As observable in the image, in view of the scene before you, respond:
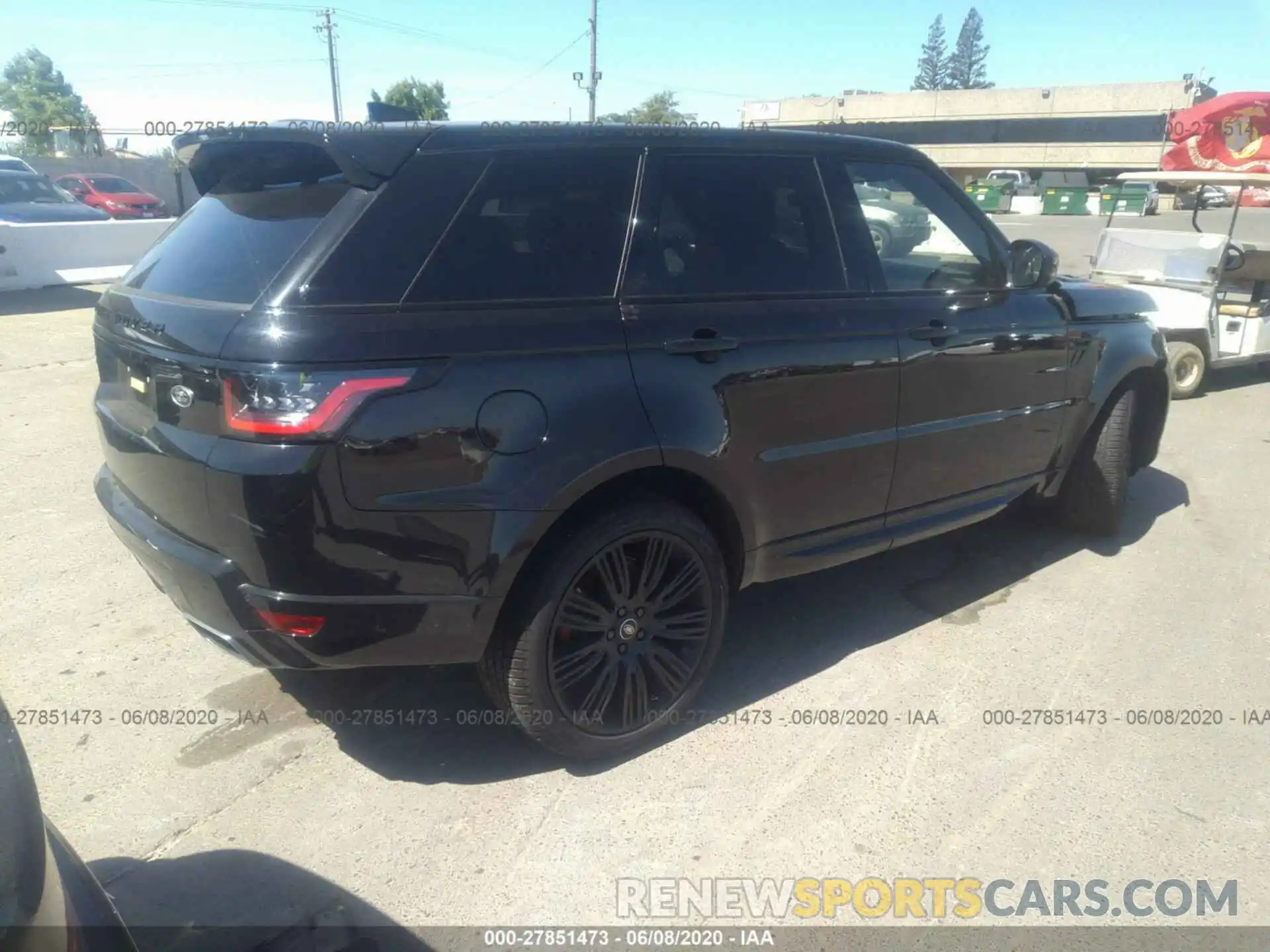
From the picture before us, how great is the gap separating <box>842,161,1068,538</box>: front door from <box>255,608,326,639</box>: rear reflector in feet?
7.31

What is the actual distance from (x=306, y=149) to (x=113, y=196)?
75.9ft

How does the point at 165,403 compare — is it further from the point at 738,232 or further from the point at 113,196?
the point at 113,196

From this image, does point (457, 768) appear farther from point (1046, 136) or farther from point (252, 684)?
point (1046, 136)

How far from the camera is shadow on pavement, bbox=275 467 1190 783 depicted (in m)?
3.20

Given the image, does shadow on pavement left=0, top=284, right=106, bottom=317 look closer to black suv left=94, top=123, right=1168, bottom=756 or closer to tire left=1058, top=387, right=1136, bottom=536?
black suv left=94, top=123, right=1168, bottom=756

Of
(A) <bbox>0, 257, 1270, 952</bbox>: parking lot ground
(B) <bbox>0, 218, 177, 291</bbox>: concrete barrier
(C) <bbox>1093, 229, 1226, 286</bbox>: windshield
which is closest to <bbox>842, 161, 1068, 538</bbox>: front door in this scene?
(A) <bbox>0, 257, 1270, 952</bbox>: parking lot ground

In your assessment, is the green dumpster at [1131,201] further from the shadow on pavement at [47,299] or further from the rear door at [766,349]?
the rear door at [766,349]

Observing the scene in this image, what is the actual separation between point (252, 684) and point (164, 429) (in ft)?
4.12

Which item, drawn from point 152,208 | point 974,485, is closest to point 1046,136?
point 152,208

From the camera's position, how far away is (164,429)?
8.73 feet

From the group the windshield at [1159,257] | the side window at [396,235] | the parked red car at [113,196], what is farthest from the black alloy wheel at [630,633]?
the parked red car at [113,196]

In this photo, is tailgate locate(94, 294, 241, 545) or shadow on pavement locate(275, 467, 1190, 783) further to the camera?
shadow on pavement locate(275, 467, 1190, 783)

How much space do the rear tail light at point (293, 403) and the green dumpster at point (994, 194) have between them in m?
42.5

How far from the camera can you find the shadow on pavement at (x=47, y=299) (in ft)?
36.0
